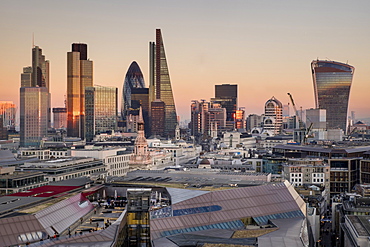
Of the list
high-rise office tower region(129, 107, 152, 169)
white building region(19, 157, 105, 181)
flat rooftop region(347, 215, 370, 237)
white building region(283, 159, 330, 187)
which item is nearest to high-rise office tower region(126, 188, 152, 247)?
flat rooftop region(347, 215, 370, 237)

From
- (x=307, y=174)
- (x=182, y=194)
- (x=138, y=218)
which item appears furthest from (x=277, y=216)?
(x=307, y=174)

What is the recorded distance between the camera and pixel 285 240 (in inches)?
1953

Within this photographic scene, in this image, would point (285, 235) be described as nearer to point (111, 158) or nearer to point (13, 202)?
point (13, 202)

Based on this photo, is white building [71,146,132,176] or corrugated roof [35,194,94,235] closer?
corrugated roof [35,194,94,235]

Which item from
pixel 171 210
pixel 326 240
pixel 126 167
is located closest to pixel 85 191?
pixel 171 210

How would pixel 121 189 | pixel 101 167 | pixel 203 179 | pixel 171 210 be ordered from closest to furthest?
1. pixel 171 210
2. pixel 121 189
3. pixel 203 179
4. pixel 101 167

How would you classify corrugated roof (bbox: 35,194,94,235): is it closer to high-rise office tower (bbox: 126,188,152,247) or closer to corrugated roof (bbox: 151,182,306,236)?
high-rise office tower (bbox: 126,188,152,247)

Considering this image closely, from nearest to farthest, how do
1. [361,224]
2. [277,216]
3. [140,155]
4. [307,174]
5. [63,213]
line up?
[63,213]
[361,224]
[277,216]
[307,174]
[140,155]

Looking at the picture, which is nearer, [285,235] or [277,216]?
[285,235]

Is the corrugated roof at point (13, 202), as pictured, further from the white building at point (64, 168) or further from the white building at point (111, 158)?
the white building at point (111, 158)

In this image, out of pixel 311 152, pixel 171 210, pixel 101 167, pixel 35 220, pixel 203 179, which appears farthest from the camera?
pixel 311 152

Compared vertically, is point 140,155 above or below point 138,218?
above

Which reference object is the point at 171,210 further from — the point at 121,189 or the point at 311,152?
the point at 311,152

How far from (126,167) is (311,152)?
42.4 m
